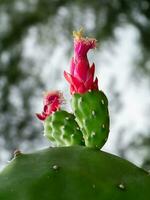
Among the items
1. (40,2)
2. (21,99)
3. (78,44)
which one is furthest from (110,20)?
(78,44)

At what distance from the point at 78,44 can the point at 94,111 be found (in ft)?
0.59

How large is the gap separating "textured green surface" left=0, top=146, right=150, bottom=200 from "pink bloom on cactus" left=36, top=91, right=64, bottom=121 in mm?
376

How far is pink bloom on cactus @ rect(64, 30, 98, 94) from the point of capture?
1.67m

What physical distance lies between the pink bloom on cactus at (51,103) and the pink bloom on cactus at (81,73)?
0.14 m

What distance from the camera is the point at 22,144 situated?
9070 mm

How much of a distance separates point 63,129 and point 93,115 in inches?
4.0

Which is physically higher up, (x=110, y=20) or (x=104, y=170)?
(x=110, y=20)

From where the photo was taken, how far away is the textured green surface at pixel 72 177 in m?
1.31

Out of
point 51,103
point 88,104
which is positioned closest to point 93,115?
point 88,104

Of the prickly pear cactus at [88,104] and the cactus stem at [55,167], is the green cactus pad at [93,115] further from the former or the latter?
the cactus stem at [55,167]

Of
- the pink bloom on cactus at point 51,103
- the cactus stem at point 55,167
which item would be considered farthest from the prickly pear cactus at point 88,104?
the cactus stem at point 55,167

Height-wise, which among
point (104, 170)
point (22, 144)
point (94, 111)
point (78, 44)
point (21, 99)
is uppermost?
point (21, 99)

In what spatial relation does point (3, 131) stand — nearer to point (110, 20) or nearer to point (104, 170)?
point (110, 20)

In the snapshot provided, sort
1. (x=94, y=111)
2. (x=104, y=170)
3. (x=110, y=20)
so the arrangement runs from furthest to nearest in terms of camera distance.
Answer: (x=110, y=20) < (x=94, y=111) < (x=104, y=170)
